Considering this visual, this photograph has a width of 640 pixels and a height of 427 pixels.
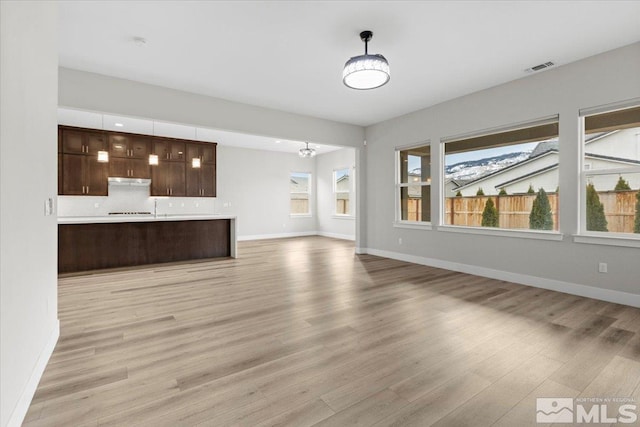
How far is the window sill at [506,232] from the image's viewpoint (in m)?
4.02

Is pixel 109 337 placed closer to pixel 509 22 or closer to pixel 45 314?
pixel 45 314

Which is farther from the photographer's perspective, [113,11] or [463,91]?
[463,91]

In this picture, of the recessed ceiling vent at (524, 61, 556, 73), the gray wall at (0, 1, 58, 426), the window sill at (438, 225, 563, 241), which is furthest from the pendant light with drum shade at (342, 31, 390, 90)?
the window sill at (438, 225, 563, 241)

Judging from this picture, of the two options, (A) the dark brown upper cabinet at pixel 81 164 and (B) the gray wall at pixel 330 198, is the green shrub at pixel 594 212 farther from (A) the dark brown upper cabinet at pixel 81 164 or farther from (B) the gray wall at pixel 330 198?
(A) the dark brown upper cabinet at pixel 81 164

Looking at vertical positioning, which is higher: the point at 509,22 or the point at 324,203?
the point at 509,22

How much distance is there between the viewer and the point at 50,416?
64.6 inches

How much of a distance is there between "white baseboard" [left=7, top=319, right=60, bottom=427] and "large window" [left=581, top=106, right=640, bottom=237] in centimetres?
540

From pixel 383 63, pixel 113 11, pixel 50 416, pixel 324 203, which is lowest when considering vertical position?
pixel 50 416

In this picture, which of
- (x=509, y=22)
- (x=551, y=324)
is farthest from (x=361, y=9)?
(x=551, y=324)

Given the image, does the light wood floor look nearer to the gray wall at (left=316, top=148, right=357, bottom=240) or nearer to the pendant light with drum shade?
the pendant light with drum shade

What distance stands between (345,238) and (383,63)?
23.7 ft

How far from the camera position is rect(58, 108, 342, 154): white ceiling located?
6242 mm

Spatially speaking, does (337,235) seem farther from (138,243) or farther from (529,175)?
(529,175)

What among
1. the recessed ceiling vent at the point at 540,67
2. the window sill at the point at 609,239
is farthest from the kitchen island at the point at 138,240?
the window sill at the point at 609,239
